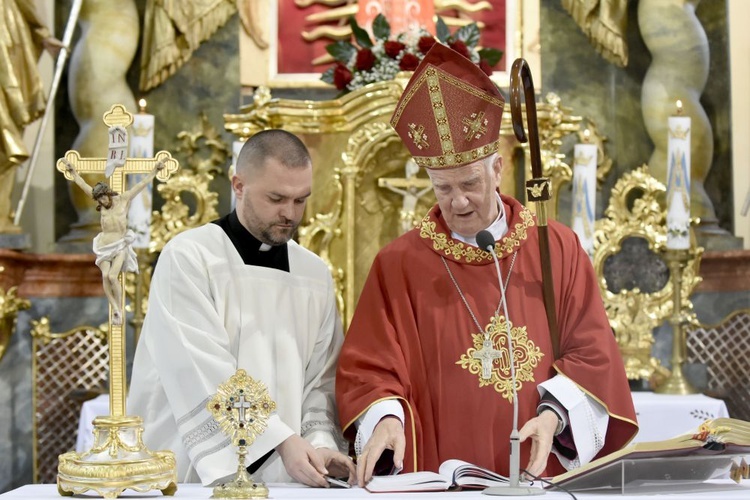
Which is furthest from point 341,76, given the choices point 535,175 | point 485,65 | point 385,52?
point 535,175

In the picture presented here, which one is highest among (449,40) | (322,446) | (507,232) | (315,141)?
(449,40)

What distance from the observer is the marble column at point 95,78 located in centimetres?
762

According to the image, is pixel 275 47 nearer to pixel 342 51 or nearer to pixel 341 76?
pixel 342 51

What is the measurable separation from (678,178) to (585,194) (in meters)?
0.55

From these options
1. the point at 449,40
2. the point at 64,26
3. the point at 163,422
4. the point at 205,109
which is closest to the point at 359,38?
the point at 449,40

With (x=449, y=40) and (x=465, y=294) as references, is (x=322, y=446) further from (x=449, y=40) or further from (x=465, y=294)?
(x=449, y=40)

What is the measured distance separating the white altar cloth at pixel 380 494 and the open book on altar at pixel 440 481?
0.19 feet

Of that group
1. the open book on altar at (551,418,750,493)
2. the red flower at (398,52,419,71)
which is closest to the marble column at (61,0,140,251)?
the red flower at (398,52,419,71)

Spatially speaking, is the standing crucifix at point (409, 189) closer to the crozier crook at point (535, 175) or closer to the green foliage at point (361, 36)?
the green foliage at point (361, 36)

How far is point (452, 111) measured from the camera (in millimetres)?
4117

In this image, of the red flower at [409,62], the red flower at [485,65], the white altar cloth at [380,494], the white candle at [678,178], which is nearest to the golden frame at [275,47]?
the red flower at [485,65]

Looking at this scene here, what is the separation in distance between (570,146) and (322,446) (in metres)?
4.43

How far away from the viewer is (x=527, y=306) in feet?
13.6

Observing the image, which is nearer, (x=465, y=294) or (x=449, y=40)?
(x=465, y=294)
